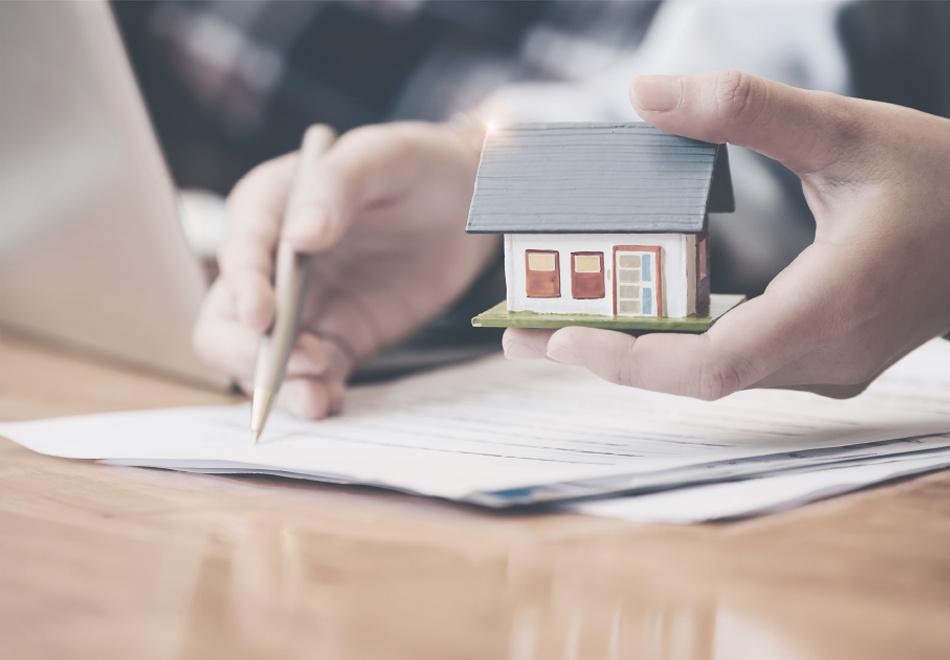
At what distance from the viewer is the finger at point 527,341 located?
38 centimetres

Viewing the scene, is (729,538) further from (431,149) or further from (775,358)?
(431,149)

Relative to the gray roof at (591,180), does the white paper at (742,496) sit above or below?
below

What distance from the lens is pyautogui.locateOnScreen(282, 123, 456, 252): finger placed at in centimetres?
55

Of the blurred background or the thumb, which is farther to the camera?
the blurred background

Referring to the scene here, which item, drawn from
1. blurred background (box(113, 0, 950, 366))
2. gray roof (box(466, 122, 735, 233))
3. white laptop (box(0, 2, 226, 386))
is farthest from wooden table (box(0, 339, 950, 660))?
blurred background (box(113, 0, 950, 366))

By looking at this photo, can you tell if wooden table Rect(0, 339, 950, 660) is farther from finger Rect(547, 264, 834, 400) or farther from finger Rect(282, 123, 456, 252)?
finger Rect(282, 123, 456, 252)

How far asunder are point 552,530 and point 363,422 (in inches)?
8.1

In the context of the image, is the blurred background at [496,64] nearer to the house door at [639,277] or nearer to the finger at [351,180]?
the finger at [351,180]

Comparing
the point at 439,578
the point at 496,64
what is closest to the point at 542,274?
the point at 439,578

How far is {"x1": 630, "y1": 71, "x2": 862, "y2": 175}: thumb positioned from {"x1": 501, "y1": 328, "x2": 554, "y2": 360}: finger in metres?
0.09

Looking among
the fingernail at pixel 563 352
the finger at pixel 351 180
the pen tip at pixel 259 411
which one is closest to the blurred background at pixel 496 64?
the finger at pixel 351 180

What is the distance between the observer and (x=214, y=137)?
1.36 meters

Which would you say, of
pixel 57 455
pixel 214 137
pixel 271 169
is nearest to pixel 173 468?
pixel 57 455

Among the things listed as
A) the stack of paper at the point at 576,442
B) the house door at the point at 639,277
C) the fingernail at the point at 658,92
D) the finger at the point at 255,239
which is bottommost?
the stack of paper at the point at 576,442
